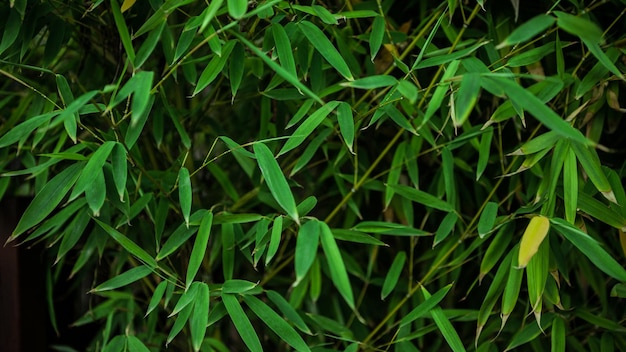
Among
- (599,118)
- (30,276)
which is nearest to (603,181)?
(599,118)

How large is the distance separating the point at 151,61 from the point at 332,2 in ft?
1.19

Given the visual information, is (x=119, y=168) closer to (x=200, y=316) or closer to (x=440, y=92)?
(x=200, y=316)

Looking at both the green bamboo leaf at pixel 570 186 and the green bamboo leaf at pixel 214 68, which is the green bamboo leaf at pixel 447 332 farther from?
the green bamboo leaf at pixel 214 68

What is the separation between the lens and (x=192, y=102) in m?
1.36

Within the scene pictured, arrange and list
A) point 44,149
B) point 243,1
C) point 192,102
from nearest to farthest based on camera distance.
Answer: point 243,1
point 44,149
point 192,102

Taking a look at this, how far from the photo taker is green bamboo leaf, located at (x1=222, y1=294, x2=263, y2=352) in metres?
0.90

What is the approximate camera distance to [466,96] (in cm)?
69

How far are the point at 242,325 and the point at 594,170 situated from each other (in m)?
0.52

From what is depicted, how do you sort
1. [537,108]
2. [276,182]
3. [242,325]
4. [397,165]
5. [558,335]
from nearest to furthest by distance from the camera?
[537,108]
[276,182]
[242,325]
[558,335]
[397,165]

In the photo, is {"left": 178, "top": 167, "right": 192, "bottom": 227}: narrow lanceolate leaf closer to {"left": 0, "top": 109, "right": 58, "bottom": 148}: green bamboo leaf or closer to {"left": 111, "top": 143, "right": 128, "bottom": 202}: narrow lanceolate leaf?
{"left": 111, "top": 143, "right": 128, "bottom": 202}: narrow lanceolate leaf

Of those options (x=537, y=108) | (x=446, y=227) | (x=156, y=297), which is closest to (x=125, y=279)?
(x=156, y=297)

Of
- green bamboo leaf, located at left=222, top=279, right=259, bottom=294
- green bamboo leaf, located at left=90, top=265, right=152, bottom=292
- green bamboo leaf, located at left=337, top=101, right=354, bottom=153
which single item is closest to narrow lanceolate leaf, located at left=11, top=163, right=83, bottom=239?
green bamboo leaf, located at left=90, top=265, right=152, bottom=292

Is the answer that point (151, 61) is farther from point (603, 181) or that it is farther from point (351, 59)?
point (603, 181)

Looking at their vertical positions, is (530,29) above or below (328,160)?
above
